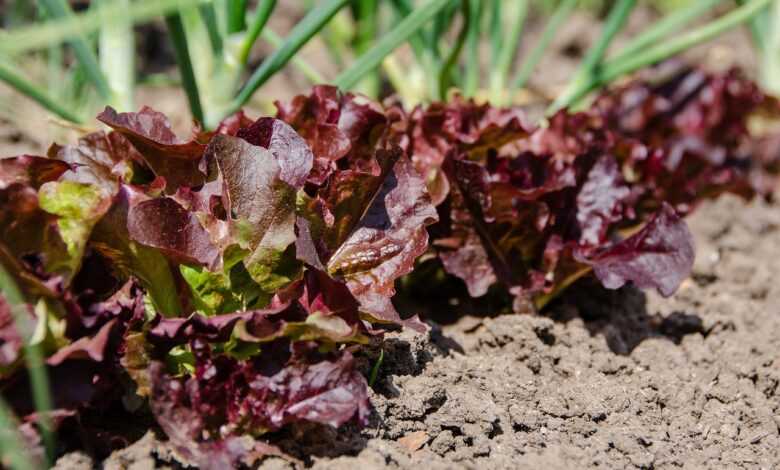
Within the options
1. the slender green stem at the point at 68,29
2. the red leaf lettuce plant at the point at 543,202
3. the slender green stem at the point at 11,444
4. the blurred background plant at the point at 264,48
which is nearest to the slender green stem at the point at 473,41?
the blurred background plant at the point at 264,48

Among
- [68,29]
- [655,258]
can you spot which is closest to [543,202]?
[655,258]

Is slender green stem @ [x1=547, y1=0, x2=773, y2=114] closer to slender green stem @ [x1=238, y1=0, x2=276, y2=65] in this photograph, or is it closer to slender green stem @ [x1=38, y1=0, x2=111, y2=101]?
slender green stem @ [x1=238, y1=0, x2=276, y2=65]

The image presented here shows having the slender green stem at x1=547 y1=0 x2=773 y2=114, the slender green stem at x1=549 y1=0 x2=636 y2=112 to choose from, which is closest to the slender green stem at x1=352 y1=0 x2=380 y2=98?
the slender green stem at x1=549 y1=0 x2=636 y2=112

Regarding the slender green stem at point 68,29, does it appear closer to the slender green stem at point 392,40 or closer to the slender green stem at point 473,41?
the slender green stem at point 392,40

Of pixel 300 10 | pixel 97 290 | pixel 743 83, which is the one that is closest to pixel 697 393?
pixel 97 290

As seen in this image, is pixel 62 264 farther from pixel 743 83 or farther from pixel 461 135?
pixel 743 83

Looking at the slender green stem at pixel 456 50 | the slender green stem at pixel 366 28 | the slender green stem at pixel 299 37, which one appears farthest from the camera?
the slender green stem at pixel 366 28
